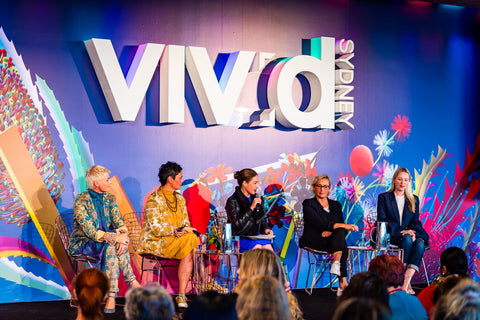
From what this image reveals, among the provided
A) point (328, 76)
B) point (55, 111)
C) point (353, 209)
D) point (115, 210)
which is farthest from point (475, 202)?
point (55, 111)

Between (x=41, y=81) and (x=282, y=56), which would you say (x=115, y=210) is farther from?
(x=282, y=56)

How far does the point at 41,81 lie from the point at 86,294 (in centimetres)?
374

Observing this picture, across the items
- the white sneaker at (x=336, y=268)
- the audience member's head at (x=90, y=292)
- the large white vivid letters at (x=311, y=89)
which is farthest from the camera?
the large white vivid letters at (x=311, y=89)

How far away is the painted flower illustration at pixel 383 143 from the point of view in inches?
305

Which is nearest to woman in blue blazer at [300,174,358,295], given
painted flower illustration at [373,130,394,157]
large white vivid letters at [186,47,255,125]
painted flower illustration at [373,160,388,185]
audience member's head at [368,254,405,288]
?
painted flower illustration at [373,160,388,185]

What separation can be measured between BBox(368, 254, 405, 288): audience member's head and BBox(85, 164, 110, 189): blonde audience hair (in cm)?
296

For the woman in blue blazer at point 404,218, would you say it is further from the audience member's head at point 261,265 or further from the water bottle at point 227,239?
the audience member's head at point 261,265

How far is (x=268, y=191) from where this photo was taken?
286 inches

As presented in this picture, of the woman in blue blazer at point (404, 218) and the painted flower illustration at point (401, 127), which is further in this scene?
the painted flower illustration at point (401, 127)

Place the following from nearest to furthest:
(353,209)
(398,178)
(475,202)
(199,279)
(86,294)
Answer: (86,294), (199,279), (398,178), (353,209), (475,202)

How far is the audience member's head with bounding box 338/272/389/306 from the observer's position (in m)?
3.13

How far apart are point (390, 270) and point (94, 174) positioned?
3103mm

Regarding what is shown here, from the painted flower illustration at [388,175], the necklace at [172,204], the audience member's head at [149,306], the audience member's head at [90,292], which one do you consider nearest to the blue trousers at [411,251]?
the painted flower illustration at [388,175]

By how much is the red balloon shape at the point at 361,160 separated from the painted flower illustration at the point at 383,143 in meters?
0.13
